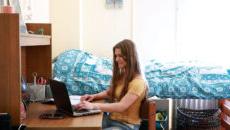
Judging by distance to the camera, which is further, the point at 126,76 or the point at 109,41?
the point at 109,41

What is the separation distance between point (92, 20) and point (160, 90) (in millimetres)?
1707

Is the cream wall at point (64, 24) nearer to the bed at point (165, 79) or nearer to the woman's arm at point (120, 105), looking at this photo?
the bed at point (165, 79)

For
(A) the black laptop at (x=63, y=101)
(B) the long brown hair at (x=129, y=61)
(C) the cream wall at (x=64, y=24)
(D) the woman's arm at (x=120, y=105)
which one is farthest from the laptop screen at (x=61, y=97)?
(C) the cream wall at (x=64, y=24)

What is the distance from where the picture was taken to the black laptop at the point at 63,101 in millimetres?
1963

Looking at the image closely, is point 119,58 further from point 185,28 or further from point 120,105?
point 185,28

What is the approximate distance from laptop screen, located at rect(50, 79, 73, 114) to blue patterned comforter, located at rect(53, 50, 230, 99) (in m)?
1.19

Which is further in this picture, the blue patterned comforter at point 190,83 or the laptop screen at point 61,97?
the blue patterned comforter at point 190,83

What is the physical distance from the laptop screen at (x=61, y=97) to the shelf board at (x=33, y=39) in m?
0.29

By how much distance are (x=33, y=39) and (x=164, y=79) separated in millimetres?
1703

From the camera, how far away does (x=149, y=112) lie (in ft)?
7.27

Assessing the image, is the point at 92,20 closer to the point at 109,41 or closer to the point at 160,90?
the point at 109,41

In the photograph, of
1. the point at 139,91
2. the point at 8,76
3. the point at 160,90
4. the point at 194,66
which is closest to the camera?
the point at 8,76

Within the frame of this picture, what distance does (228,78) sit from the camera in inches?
135

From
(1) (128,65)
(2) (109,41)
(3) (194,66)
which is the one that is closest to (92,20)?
(2) (109,41)
